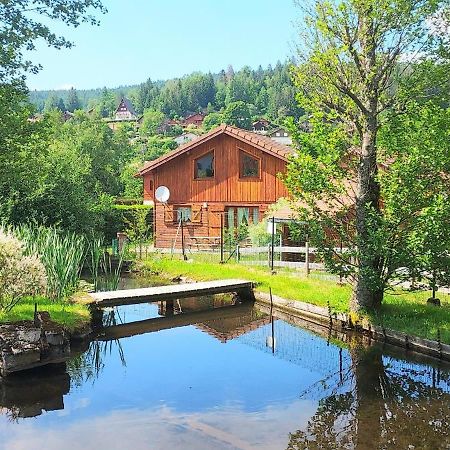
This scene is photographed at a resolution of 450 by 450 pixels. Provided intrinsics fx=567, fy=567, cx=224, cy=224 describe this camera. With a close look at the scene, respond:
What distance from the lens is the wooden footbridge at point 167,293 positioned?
1366 centimetres

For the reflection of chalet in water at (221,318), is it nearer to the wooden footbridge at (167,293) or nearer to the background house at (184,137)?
the wooden footbridge at (167,293)

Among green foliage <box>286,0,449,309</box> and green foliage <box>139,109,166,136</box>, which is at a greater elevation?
green foliage <box>139,109,166,136</box>

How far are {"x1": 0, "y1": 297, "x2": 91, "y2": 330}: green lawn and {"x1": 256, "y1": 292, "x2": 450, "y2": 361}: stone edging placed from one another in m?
5.12

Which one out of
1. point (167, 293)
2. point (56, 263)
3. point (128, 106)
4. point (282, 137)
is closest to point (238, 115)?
point (282, 137)

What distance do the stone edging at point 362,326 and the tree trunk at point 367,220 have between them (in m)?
0.62

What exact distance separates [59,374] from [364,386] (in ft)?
16.9

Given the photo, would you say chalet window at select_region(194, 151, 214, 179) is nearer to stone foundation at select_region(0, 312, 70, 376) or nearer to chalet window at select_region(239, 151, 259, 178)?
chalet window at select_region(239, 151, 259, 178)

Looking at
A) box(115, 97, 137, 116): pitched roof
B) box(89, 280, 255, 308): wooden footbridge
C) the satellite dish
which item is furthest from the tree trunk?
box(115, 97, 137, 116): pitched roof

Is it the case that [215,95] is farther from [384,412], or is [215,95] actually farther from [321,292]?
[384,412]

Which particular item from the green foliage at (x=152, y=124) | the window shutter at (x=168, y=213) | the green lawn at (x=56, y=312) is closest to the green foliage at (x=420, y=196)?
the green lawn at (x=56, y=312)

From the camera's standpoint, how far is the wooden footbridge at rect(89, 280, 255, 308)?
13664mm

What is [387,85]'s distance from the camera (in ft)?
39.6

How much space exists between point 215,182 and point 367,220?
15367mm

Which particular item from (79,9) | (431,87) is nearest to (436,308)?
(431,87)
